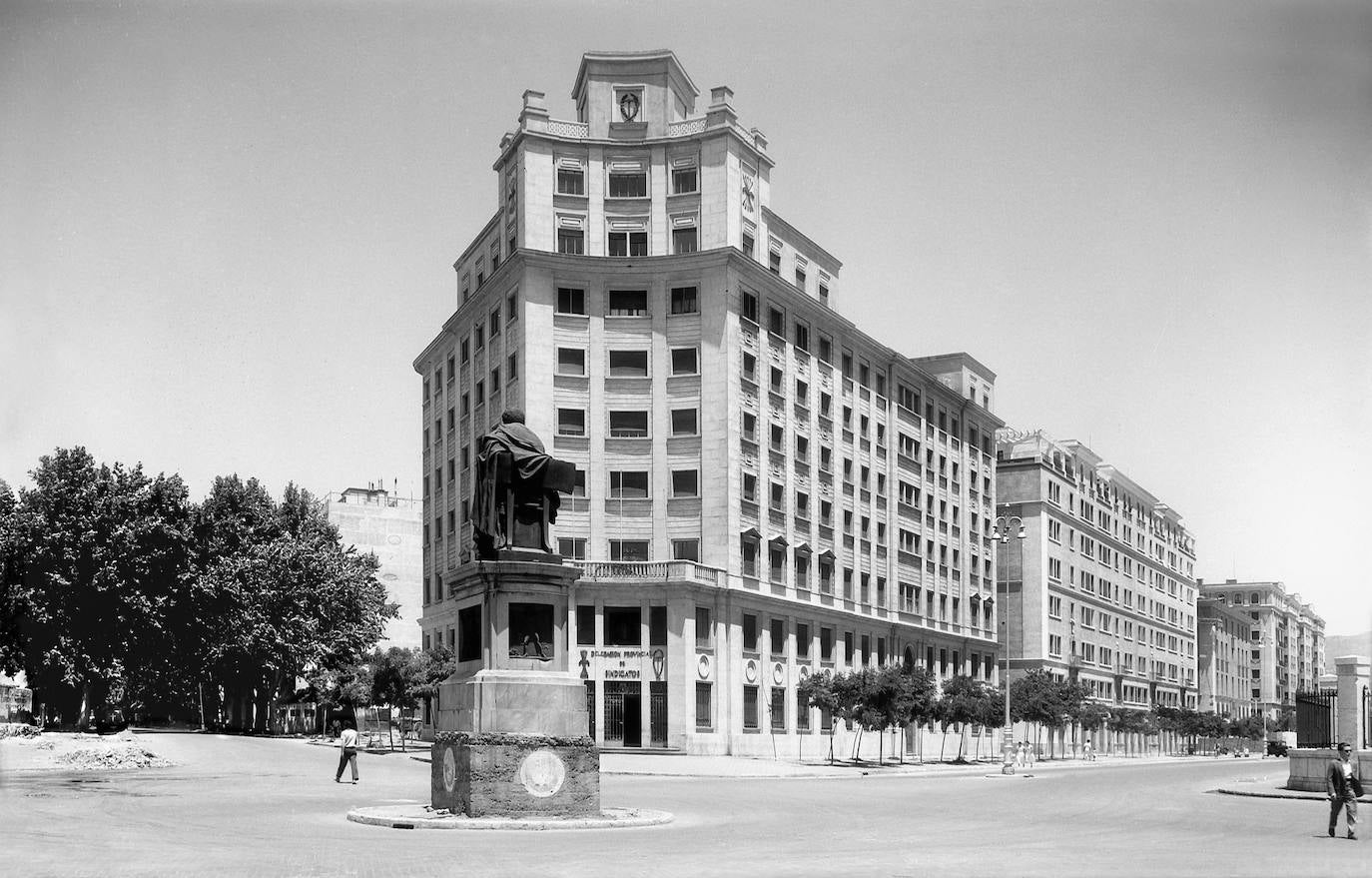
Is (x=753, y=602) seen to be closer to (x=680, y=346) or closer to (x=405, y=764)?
(x=680, y=346)

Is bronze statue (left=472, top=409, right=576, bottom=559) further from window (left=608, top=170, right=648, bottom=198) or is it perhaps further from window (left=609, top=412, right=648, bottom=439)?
window (left=608, top=170, right=648, bottom=198)

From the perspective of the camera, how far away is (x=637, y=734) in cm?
6050

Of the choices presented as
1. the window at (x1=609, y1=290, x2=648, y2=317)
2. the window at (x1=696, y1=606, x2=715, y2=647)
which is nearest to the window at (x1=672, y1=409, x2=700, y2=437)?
the window at (x1=609, y1=290, x2=648, y2=317)

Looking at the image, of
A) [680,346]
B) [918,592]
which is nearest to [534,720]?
[680,346]

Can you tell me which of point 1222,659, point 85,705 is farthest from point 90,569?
point 1222,659

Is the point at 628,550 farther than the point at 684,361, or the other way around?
the point at 684,361

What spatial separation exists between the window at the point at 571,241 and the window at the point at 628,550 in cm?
1345

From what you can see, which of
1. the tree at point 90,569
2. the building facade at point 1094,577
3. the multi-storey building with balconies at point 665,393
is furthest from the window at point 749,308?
the building facade at point 1094,577

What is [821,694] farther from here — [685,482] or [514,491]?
[514,491]

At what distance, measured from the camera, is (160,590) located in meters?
65.6

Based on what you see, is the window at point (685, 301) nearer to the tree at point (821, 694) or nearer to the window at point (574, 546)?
the window at point (574, 546)

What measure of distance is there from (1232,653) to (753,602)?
124192 mm

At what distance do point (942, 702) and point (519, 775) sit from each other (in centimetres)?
5107

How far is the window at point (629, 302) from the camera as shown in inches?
2512
